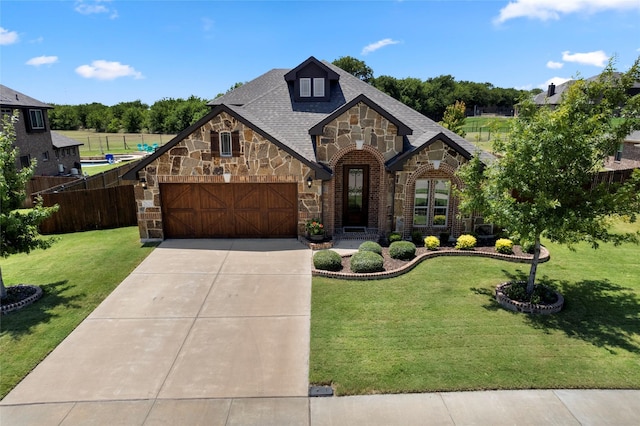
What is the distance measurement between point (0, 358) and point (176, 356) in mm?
4011

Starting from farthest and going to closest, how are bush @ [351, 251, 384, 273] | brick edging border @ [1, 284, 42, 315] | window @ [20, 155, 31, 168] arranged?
1. window @ [20, 155, 31, 168]
2. bush @ [351, 251, 384, 273]
3. brick edging border @ [1, 284, 42, 315]

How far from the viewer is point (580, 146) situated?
10.0m

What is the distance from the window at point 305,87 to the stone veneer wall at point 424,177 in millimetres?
7459

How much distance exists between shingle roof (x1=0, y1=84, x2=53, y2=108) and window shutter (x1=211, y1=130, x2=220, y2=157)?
21481 mm

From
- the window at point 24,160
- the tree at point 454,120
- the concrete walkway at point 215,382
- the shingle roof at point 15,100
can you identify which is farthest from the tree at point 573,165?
the window at point 24,160

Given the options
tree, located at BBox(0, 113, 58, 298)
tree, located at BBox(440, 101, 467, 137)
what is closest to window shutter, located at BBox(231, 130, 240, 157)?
tree, located at BBox(0, 113, 58, 298)

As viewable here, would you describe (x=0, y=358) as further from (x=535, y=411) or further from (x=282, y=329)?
(x=535, y=411)

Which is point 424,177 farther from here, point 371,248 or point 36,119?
point 36,119

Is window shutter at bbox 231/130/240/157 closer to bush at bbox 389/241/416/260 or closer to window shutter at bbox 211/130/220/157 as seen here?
window shutter at bbox 211/130/220/157

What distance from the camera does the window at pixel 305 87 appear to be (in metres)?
21.4

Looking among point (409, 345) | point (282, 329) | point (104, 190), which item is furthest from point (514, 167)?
point (104, 190)

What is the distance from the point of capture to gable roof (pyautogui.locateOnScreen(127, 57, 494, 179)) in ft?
54.1

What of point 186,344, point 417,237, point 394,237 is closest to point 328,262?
point 394,237

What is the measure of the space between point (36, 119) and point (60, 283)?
1033 inches
